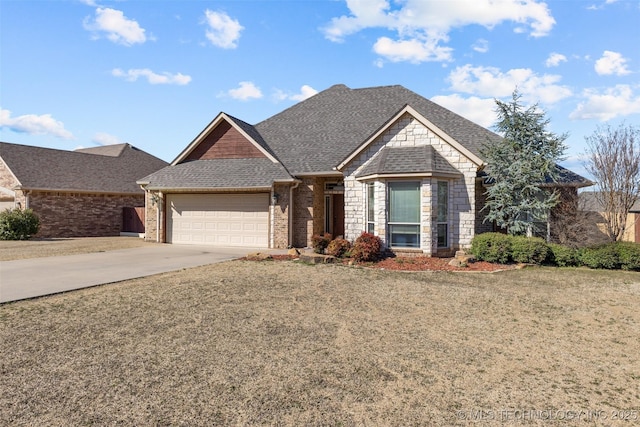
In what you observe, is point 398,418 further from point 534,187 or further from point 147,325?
point 534,187

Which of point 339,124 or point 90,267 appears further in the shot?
point 339,124

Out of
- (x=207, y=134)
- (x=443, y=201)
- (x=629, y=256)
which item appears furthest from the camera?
(x=207, y=134)

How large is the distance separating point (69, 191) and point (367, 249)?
21.3 meters

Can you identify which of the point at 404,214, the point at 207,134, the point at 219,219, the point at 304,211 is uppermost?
the point at 207,134

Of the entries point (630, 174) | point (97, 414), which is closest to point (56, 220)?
point (97, 414)

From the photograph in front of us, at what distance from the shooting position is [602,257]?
12109 mm

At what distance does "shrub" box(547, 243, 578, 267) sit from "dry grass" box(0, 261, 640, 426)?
10.8 feet

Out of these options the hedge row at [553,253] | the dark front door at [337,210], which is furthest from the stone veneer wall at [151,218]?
the hedge row at [553,253]

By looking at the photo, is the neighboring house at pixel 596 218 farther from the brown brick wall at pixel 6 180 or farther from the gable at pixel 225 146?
the brown brick wall at pixel 6 180

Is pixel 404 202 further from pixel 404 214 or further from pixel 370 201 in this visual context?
pixel 370 201

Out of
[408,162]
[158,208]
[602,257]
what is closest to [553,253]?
[602,257]

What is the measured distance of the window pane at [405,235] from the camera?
14.0m

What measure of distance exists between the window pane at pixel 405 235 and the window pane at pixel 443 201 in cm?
114

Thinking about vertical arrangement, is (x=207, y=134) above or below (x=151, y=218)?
above
